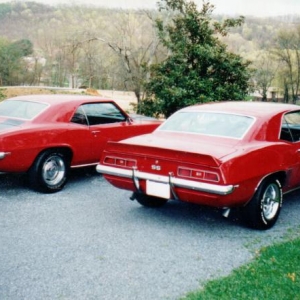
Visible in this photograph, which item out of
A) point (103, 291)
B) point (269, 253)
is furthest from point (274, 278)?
point (103, 291)

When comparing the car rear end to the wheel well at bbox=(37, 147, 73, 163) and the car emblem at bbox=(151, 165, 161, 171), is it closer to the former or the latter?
the car emblem at bbox=(151, 165, 161, 171)

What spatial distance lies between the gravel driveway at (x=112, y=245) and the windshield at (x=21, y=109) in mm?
1139

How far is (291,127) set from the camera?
531 centimetres

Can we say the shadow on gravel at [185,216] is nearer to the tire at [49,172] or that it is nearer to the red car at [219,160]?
the red car at [219,160]

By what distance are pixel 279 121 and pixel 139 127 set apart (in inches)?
117

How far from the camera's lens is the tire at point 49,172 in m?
5.77

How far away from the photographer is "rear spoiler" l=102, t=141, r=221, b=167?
4.04 metres

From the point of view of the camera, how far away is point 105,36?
2622 centimetres

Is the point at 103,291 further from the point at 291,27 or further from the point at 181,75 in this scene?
the point at 291,27

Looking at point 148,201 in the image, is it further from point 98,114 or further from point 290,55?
point 290,55

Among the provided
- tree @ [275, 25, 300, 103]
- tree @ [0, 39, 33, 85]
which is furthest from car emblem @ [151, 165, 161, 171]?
tree @ [0, 39, 33, 85]

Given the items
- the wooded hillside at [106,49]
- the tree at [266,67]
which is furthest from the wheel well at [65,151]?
the tree at [266,67]

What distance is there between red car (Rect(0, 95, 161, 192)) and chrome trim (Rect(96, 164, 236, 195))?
1.33 metres

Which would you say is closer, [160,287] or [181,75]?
[160,287]
